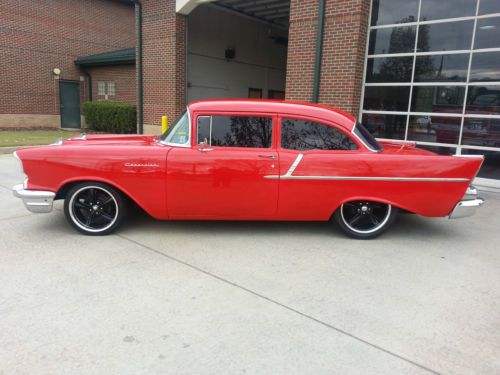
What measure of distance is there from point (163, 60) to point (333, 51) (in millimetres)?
6521

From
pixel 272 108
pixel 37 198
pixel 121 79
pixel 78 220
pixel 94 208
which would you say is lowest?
pixel 78 220

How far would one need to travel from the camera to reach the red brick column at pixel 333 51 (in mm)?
9000

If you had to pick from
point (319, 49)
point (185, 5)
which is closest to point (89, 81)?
point (185, 5)

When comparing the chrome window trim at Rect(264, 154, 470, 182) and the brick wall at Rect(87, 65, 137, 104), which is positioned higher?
the brick wall at Rect(87, 65, 137, 104)

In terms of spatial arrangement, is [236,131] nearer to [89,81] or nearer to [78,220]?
[78,220]

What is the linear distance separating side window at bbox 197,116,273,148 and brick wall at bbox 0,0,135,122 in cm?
1757

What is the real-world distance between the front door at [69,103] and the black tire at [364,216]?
63.6 ft

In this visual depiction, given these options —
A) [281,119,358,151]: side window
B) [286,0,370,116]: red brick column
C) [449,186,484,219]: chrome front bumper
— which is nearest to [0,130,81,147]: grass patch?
[286,0,370,116]: red brick column

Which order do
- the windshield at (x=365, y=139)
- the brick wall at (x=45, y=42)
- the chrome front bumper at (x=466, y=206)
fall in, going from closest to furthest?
the chrome front bumper at (x=466, y=206), the windshield at (x=365, y=139), the brick wall at (x=45, y=42)

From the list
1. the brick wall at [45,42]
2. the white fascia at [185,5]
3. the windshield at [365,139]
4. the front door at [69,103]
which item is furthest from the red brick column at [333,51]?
the front door at [69,103]

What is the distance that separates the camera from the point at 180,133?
4.84 m

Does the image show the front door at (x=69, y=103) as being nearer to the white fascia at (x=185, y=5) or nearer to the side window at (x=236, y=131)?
the white fascia at (x=185, y=5)

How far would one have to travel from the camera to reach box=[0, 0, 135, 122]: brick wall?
18078 mm

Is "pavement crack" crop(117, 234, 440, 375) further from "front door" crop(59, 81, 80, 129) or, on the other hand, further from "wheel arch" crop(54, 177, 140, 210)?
"front door" crop(59, 81, 80, 129)
